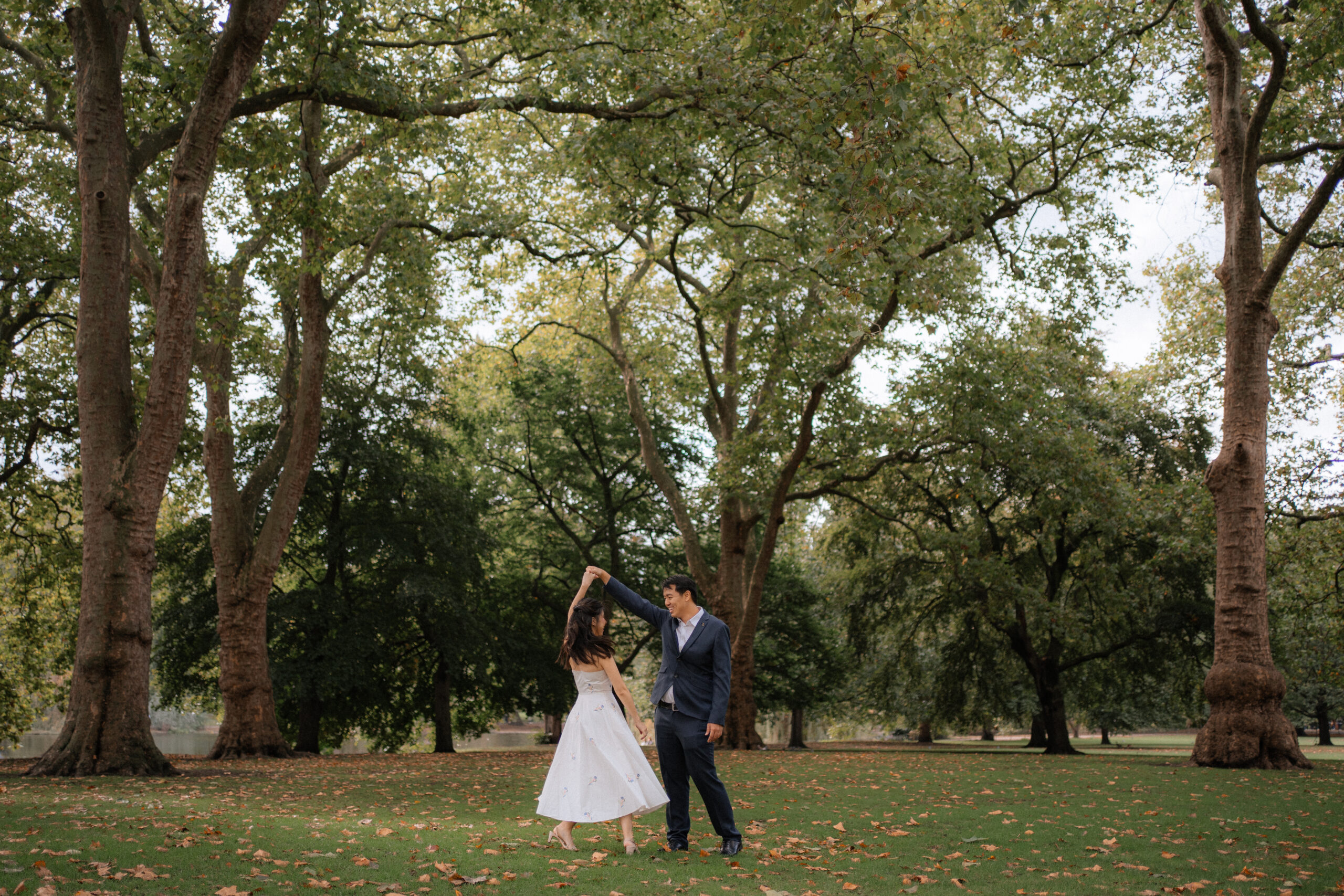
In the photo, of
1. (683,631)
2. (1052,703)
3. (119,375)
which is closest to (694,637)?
(683,631)

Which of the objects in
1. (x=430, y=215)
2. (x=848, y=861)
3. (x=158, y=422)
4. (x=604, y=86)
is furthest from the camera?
(x=430, y=215)

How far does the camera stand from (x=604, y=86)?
14953mm

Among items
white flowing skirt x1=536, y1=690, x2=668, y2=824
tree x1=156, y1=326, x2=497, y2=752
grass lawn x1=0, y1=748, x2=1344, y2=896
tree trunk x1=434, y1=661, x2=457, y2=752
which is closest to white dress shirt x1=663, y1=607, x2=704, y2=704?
white flowing skirt x1=536, y1=690, x2=668, y2=824

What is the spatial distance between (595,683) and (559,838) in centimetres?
128

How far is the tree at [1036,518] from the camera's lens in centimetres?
2134

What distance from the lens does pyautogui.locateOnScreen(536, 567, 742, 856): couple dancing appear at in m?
7.11

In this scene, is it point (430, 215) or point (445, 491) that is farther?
point (445, 491)

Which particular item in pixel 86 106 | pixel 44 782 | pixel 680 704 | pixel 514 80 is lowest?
pixel 44 782

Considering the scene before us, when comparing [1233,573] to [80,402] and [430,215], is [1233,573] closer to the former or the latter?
[430,215]

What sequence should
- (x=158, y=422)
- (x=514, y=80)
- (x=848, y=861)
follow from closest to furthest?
(x=848, y=861) → (x=158, y=422) → (x=514, y=80)

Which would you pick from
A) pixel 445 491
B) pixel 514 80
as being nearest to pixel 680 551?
pixel 445 491

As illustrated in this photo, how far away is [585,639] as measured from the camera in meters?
7.43

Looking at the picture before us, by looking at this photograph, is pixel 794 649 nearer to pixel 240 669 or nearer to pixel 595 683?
pixel 240 669

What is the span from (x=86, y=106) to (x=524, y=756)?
682 inches
